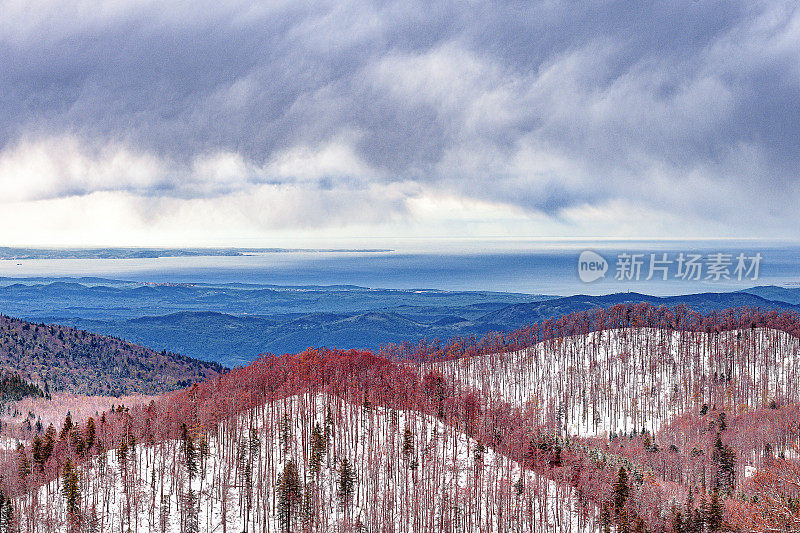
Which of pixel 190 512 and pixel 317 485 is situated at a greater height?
pixel 317 485

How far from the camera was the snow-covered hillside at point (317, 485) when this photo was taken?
81250 mm

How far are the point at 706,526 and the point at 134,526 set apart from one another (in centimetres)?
6947

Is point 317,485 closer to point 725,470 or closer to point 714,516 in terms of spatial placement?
point 714,516

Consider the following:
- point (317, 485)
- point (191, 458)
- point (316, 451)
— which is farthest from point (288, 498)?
point (191, 458)

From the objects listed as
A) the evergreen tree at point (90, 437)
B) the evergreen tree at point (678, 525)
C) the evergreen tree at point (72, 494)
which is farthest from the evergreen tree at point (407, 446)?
the evergreen tree at point (90, 437)

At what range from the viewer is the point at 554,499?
91.4 m

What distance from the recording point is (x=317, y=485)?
3332 inches

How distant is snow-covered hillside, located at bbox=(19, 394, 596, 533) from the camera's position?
267 feet

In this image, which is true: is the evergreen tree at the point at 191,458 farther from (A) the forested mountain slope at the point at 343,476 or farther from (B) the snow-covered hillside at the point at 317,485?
(B) the snow-covered hillside at the point at 317,485

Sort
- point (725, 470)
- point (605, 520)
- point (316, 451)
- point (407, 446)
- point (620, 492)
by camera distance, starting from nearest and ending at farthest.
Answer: point (605, 520)
point (620, 492)
point (316, 451)
point (407, 446)
point (725, 470)

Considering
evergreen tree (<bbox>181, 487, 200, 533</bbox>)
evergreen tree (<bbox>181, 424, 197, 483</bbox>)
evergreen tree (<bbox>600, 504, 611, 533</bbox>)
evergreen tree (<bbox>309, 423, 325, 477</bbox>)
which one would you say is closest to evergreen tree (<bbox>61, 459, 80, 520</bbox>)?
evergreen tree (<bbox>181, 487, 200, 533</bbox>)

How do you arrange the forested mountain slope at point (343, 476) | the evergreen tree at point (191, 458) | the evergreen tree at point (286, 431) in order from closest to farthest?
1. the forested mountain slope at point (343, 476)
2. the evergreen tree at point (191, 458)
3. the evergreen tree at point (286, 431)

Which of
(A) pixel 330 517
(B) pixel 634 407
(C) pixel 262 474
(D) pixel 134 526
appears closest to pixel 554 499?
(A) pixel 330 517

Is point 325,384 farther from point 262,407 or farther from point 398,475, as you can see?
point 398,475
